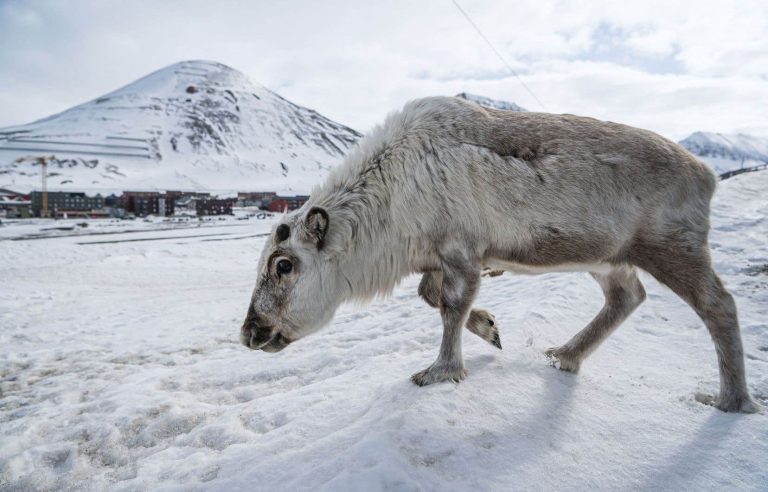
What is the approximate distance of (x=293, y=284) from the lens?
3.87m

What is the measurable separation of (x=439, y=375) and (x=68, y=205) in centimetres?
5789

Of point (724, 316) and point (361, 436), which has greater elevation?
point (724, 316)

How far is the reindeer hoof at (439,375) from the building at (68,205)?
5421cm

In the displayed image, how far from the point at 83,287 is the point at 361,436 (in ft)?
48.5

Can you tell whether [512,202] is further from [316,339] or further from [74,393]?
[74,393]

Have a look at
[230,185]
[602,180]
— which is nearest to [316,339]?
[602,180]

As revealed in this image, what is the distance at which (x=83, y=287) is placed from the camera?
14203mm

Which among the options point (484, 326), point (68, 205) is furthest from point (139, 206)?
point (484, 326)

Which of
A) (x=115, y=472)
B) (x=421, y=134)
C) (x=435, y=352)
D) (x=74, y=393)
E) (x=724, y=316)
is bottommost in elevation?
(x=74, y=393)

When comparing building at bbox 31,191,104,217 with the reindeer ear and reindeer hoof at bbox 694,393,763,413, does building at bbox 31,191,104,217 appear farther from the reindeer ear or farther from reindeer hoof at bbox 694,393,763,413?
reindeer hoof at bbox 694,393,763,413

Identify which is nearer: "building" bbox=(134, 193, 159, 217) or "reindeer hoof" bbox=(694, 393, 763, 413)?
"reindeer hoof" bbox=(694, 393, 763, 413)

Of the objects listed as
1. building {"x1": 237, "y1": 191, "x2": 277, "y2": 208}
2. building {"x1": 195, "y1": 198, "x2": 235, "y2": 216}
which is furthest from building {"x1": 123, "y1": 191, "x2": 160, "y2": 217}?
building {"x1": 237, "y1": 191, "x2": 277, "y2": 208}

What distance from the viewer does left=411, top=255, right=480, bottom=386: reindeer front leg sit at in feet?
12.0

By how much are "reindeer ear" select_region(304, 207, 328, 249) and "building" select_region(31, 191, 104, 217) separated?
175ft
